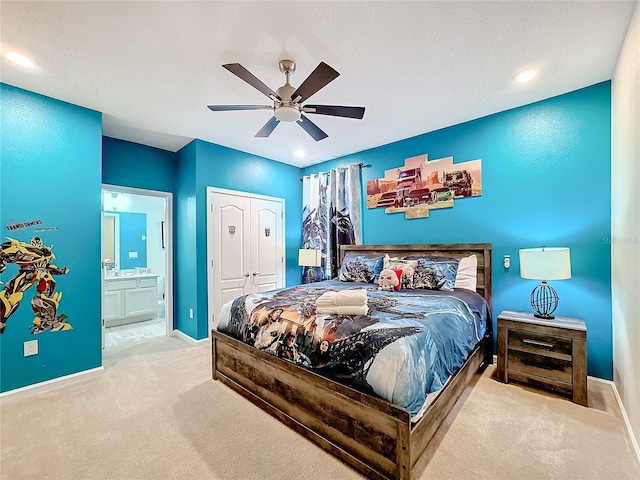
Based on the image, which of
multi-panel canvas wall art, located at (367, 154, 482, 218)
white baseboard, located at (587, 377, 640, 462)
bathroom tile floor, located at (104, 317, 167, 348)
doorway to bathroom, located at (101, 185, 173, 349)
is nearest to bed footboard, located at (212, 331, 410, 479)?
white baseboard, located at (587, 377, 640, 462)

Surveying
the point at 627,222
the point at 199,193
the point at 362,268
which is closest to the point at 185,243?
the point at 199,193

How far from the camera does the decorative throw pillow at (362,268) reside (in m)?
3.65

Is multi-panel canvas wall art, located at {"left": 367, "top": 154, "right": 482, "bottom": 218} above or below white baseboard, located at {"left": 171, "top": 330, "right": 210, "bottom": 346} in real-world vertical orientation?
above

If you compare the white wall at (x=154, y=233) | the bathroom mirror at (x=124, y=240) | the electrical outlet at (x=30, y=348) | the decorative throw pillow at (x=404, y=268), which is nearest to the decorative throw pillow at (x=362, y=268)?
the decorative throw pillow at (x=404, y=268)

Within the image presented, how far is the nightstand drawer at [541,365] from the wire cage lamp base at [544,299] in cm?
40

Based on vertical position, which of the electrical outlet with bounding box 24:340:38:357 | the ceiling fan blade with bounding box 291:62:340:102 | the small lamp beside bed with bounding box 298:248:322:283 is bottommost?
the electrical outlet with bounding box 24:340:38:357

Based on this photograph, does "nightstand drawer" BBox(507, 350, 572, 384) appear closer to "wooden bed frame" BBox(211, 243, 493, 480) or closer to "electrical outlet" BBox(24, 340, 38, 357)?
"wooden bed frame" BBox(211, 243, 493, 480)

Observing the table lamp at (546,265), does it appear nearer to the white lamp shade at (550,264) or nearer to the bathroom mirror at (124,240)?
the white lamp shade at (550,264)

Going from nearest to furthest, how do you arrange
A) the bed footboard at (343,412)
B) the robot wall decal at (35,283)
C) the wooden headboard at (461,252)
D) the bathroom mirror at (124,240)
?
the bed footboard at (343,412) < the robot wall decal at (35,283) < the wooden headboard at (461,252) < the bathroom mirror at (124,240)

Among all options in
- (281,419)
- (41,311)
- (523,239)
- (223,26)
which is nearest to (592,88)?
(523,239)

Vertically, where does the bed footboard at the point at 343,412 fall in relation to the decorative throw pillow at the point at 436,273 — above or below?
below

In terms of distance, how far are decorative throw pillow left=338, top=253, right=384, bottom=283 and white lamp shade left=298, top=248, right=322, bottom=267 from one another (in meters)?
0.72

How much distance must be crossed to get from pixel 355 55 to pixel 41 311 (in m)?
3.63

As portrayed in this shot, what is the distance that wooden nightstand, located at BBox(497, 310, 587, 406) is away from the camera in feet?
7.34
